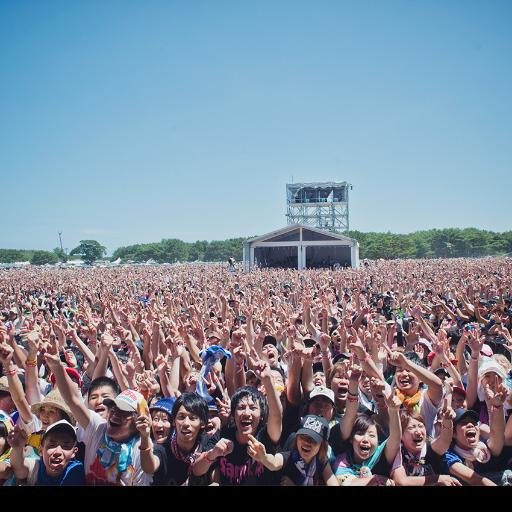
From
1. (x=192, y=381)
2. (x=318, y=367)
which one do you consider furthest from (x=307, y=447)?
(x=318, y=367)

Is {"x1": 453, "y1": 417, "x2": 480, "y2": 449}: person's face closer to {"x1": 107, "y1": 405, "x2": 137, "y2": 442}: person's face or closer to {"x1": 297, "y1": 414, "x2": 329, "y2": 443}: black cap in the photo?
{"x1": 297, "y1": 414, "x2": 329, "y2": 443}: black cap

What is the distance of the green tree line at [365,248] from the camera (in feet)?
250

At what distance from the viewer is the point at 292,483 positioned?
274cm

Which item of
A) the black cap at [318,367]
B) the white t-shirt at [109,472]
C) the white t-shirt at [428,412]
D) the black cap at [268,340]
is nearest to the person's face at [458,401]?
the white t-shirt at [428,412]

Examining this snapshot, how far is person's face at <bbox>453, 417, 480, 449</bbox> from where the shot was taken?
2912mm

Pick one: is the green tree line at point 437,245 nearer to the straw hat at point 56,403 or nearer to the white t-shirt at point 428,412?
the white t-shirt at point 428,412

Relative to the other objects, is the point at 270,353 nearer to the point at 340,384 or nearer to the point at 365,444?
the point at 340,384

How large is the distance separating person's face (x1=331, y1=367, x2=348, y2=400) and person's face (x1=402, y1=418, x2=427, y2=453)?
0.77m

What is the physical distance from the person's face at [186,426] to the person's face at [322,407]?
0.89m

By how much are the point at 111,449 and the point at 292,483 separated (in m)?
1.20

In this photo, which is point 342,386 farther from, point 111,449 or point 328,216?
point 328,216

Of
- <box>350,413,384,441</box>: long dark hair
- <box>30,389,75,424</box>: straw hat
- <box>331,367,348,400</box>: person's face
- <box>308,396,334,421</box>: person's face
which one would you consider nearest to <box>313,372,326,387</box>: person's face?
<box>331,367,348,400</box>: person's face
